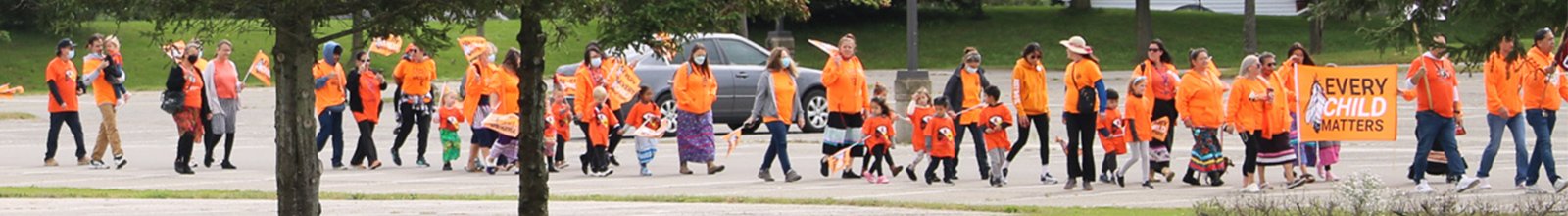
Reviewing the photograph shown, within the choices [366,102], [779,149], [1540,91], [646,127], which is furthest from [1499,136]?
[366,102]

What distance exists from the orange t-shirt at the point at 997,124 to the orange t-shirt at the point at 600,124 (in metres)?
2.90

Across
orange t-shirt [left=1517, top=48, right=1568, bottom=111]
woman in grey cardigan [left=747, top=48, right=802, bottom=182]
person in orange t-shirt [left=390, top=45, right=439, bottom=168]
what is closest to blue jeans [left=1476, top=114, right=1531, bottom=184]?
orange t-shirt [left=1517, top=48, right=1568, bottom=111]

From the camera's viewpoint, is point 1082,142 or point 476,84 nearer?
point 1082,142

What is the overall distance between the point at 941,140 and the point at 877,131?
0.56 metres

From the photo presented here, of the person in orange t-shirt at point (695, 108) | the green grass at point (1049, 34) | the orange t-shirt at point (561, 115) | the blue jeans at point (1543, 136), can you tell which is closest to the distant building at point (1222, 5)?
the green grass at point (1049, 34)

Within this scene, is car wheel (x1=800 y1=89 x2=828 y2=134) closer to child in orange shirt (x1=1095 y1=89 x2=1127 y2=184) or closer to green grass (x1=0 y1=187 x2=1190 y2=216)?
child in orange shirt (x1=1095 y1=89 x2=1127 y2=184)

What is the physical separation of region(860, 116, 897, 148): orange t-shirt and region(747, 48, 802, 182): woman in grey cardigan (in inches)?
22.9

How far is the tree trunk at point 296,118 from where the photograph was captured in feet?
31.9

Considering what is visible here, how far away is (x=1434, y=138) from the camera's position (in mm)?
15062

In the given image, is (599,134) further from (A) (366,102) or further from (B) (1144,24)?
(B) (1144,24)

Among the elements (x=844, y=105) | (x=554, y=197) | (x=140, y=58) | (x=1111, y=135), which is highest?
(x=140, y=58)

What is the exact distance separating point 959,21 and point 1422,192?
43.6 m

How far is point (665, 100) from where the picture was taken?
Answer: 23.2 metres

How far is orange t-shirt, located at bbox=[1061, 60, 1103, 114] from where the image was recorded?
15234 millimetres
